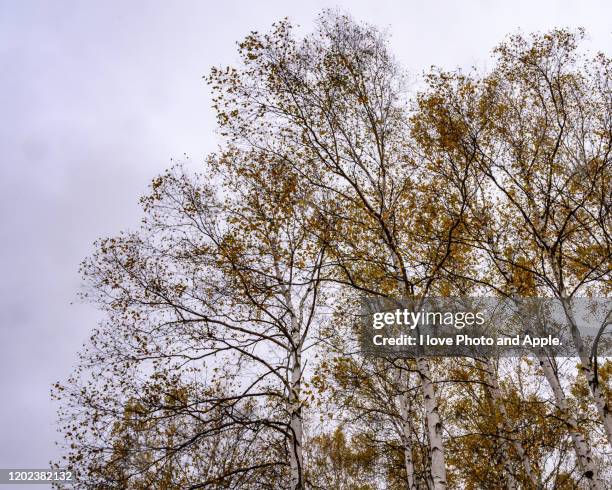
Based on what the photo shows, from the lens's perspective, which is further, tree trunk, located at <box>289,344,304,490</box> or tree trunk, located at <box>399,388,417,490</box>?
tree trunk, located at <box>399,388,417,490</box>

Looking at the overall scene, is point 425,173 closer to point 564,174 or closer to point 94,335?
point 564,174

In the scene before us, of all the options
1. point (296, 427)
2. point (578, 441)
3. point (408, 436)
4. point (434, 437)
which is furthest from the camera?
point (408, 436)

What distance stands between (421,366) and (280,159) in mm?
5096

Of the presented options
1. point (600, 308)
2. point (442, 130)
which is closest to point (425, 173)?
point (442, 130)

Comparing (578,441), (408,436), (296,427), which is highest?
(296,427)

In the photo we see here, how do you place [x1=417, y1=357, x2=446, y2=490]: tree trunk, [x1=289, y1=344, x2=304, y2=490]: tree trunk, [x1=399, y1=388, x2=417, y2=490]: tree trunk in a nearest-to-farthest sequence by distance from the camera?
[x1=417, y1=357, x2=446, y2=490]: tree trunk < [x1=289, y1=344, x2=304, y2=490]: tree trunk < [x1=399, y1=388, x2=417, y2=490]: tree trunk

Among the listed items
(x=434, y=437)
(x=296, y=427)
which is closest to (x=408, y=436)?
(x=296, y=427)

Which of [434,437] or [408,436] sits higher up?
[434,437]

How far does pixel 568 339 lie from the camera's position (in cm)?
1153

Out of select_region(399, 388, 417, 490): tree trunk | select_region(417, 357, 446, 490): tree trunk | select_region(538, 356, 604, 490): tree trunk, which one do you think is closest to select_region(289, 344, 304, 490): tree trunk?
select_region(417, 357, 446, 490): tree trunk

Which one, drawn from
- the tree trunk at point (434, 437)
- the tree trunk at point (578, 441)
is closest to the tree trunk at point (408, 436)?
the tree trunk at point (578, 441)

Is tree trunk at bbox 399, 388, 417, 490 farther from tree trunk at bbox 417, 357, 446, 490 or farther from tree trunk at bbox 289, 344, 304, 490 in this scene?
tree trunk at bbox 417, 357, 446, 490

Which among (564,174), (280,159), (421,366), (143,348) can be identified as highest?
(280,159)

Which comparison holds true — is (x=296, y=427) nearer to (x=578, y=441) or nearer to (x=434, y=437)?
(x=434, y=437)
